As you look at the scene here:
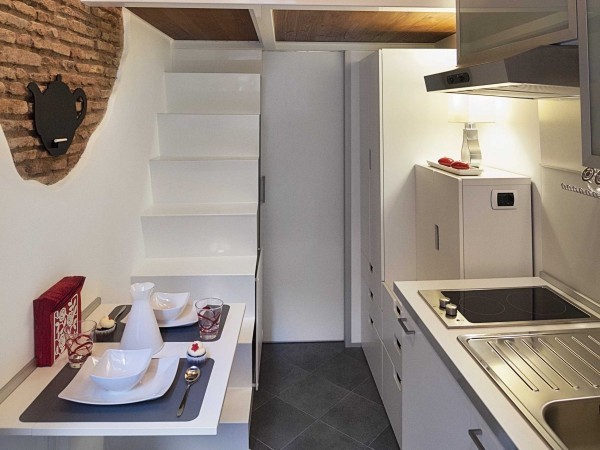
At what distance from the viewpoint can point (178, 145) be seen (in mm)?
3143

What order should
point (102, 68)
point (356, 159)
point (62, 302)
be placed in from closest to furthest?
point (62, 302), point (102, 68), point (356, 159)

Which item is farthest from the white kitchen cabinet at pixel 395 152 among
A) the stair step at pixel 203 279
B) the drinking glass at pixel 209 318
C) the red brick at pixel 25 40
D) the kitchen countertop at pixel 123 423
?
the red brick at pixel 25 40

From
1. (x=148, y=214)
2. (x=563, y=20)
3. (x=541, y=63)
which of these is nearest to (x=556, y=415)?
(x=541, y=63)

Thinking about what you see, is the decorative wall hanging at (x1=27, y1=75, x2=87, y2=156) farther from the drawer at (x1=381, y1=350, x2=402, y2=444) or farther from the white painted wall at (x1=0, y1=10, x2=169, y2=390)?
the drawer at (x1=381, y1=350, x2=402, y2=444)

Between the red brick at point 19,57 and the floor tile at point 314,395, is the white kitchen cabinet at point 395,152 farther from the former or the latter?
the red brick at point 19,57

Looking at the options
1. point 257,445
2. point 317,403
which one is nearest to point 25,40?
point 257,445

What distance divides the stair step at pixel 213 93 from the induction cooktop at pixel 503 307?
193 cm

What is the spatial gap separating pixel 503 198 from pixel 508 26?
74 cm

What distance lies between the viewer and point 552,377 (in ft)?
4.22

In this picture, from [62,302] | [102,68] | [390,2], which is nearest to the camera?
[62,302]

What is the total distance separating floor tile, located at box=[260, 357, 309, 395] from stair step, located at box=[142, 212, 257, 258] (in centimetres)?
82

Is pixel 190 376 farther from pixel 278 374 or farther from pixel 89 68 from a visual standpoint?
pixel 278 374

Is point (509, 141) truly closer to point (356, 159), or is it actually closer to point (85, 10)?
point (356, 159)

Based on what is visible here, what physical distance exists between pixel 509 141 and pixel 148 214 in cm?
187
